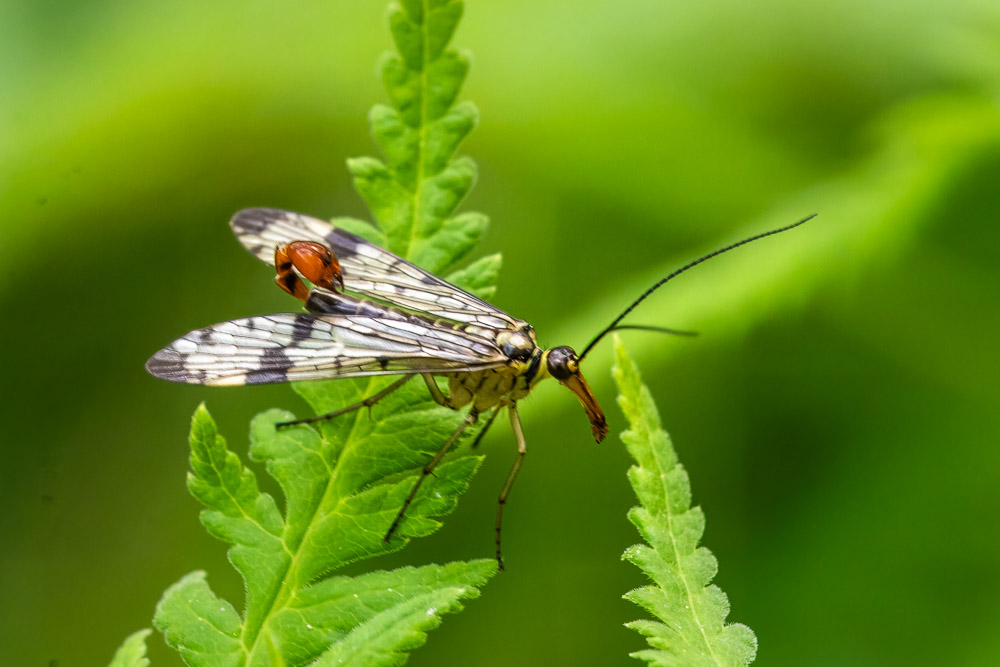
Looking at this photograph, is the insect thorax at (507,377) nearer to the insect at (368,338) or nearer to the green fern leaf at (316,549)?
the insect at (368,338)

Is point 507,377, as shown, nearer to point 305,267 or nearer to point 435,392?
point 435,392

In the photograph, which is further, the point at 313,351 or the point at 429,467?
the point at 313,351

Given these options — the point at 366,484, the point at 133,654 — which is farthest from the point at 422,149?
the point at 133,654

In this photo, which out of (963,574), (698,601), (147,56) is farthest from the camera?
(147,56)

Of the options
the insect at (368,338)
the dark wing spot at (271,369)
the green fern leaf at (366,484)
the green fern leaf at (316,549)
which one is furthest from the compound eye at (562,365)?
the dark wing spot at (271,369)

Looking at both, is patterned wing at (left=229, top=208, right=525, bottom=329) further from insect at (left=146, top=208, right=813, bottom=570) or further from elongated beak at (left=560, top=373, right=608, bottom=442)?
elongated beak at (left=560, top=373, right=608, bottom=442)

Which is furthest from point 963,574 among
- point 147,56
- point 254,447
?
point 147,56

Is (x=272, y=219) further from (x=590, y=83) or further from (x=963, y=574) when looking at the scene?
(x=963, y=574)

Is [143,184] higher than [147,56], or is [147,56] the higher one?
[147,56]
